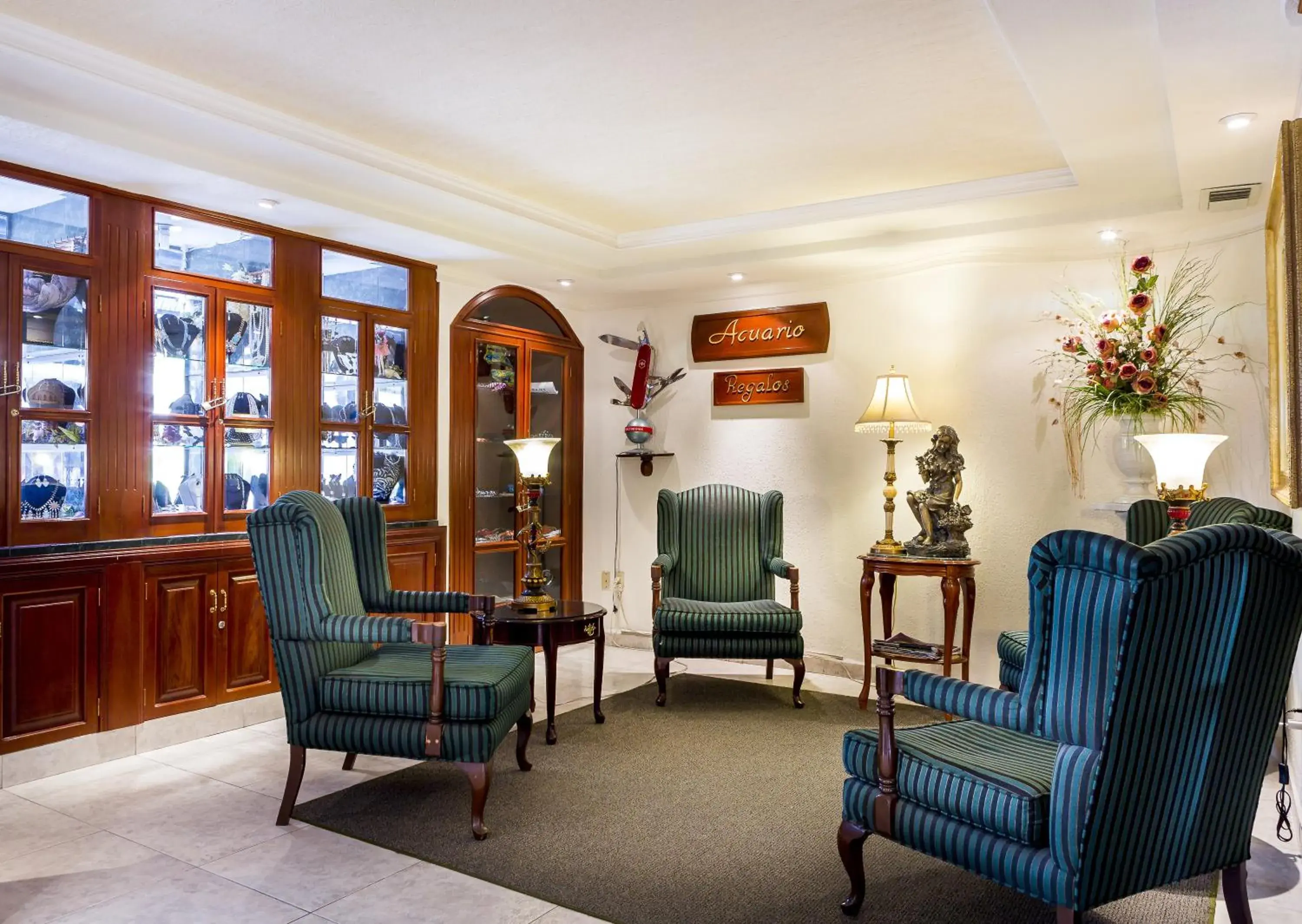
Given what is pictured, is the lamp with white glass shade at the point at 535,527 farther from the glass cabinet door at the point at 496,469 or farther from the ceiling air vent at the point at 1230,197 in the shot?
the ceiling air vent at the point at 1230,197

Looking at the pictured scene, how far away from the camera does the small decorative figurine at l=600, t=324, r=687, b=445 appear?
595cm

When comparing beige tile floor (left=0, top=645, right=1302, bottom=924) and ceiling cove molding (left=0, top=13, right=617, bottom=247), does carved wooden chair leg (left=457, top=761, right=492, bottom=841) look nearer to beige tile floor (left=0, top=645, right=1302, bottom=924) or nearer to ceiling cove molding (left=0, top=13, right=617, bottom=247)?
beige tile floor (left=0, top=645, right=1302, bottom=924)

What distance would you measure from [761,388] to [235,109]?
3345 mm

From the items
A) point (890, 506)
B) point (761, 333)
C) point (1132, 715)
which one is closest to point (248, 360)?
point (761, 333)

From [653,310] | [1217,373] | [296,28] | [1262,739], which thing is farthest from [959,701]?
[653,310]

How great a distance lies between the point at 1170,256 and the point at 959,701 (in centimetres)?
347

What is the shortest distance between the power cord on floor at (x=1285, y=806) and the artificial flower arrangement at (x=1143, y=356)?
1514mm

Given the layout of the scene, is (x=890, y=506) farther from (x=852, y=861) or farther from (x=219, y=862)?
(x=219, y=862)

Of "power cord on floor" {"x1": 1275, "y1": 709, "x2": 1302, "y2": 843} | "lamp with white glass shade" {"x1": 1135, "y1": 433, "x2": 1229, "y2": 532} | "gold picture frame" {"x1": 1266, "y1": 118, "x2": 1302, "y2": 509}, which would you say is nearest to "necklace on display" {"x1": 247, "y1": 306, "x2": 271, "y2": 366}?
"lamp with white glass shade" {"x1": 1135, "y1": 433, "x2": 1229, "y2": 532}

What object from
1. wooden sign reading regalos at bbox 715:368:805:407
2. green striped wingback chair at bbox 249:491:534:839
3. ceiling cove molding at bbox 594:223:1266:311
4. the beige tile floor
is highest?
ceiling cove molding at bbox 594:223:1266:311

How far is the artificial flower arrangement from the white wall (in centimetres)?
8

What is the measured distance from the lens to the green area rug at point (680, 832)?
2414 millimetres

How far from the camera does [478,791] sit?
2838 mm

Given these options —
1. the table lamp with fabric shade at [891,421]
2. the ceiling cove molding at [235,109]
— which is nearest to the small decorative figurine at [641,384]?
the ceiling cove molding at [235,109]
